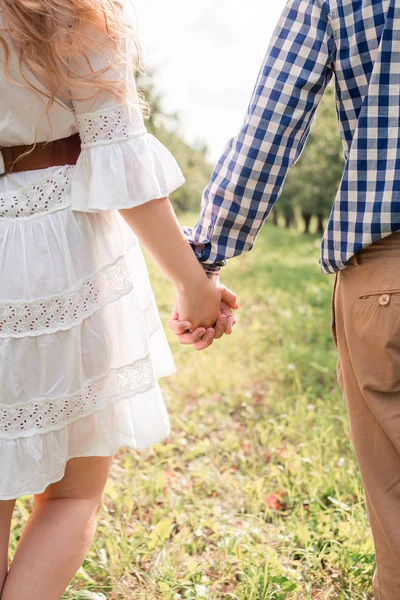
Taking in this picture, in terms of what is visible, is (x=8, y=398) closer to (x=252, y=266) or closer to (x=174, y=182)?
(x=174, y=182)

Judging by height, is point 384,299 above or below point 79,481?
above

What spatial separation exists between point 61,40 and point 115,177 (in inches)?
12.8

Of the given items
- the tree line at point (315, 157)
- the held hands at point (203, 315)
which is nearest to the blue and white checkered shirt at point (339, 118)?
the held hands at point (203, 315)

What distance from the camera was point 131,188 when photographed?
1572mm

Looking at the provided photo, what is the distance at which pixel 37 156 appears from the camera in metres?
1.62

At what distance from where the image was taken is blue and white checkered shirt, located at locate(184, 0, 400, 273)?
1.41 m

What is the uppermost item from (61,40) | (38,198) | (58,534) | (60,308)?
(61,40)

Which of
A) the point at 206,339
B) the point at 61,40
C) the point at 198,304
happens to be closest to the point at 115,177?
the point at 61,40

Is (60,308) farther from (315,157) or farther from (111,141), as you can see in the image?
(315,157)

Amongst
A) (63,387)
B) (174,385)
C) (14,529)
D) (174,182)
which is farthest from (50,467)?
(174,385)

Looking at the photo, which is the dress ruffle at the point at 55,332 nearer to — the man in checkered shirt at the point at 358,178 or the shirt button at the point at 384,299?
the man in checkered shirt at the point at 358,178

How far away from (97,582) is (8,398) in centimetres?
113

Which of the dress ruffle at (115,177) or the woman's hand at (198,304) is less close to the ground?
the dress ruffle at (115,177)

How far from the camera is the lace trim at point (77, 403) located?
1563 mm
